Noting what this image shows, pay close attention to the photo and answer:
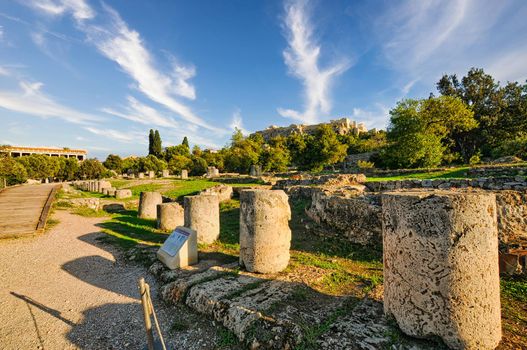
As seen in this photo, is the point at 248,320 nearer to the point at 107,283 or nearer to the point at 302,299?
the point at 302,299

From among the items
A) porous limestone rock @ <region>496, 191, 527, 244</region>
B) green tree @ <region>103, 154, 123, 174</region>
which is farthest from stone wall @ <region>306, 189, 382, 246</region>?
green tree @ <region>103, 154, 123, 174</region>

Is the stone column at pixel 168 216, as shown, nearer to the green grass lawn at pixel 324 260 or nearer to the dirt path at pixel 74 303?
the green grass lawn at pixel 324 260

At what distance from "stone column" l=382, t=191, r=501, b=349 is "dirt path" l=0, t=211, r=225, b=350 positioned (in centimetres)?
Result: 323

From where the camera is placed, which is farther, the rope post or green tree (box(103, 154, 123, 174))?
green tree (box(103, 154, 123, 174))

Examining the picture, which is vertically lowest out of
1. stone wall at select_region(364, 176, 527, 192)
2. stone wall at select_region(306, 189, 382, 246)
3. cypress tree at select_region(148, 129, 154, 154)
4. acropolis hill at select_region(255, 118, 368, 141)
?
stone wall at select_region(306, 189, 382, 246)

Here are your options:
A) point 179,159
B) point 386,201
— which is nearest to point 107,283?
point 386,201

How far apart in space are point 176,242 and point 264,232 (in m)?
2.60

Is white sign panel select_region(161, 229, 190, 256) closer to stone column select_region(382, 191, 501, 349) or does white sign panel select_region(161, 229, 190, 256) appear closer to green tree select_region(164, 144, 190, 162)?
stone column select_region(382, 191, 501, 349)

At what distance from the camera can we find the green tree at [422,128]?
24.0 metres

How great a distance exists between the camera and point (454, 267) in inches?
123

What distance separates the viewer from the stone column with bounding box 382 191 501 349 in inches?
123

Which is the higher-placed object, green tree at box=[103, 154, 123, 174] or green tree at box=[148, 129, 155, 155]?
green tree at box=[148, 129, 155, 155]

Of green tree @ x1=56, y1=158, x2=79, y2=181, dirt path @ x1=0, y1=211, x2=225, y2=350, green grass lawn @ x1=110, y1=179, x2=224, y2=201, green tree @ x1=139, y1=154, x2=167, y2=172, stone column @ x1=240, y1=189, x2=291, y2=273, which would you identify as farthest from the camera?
green tree @ x1=139, y1=154, x2=167, y2=172

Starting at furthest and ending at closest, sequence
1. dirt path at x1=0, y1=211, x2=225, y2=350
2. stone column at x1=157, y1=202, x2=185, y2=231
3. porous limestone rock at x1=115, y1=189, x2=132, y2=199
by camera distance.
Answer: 1. porous limestone rock at x1=115, y1=189, x2=132, y2=199
2. stone column at x1=157, y1=202, x2=185, y2=231
3. dirt path at x1=0, y1=211, x2=225, y2=350
